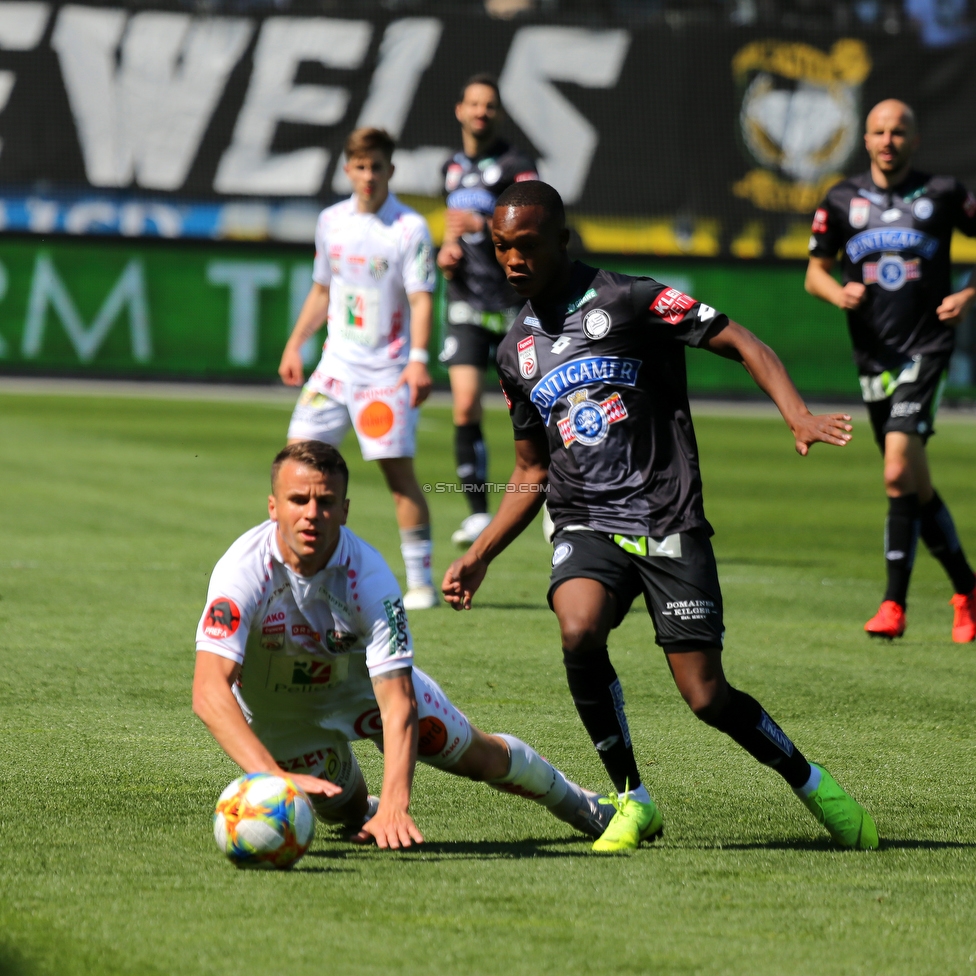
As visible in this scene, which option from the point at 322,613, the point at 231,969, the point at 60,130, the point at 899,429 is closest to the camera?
the point at 231,969

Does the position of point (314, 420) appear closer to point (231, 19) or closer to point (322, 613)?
point (322, 613)

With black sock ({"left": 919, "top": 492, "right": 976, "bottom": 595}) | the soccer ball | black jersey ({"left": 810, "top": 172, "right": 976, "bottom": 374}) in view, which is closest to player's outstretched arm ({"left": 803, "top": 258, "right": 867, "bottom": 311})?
black jersey ({"left": 810, "top": 172, "right": 976, "bottom": 374})

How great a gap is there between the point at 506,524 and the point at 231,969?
174 cm

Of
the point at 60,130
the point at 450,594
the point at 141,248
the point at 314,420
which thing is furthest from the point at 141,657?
the point at 60,130

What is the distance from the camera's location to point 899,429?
7762 mm

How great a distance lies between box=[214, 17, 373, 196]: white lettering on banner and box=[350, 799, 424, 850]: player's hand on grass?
23.1m

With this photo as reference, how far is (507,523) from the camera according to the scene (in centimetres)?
466

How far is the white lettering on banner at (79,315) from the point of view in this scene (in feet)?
79.5

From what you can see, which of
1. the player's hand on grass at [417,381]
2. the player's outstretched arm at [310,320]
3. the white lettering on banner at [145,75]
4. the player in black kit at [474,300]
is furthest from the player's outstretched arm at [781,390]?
the white lettering on banner at [145,75]

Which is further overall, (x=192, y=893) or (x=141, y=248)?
(x=141, y=248)

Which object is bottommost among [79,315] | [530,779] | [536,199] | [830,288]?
[79,315]

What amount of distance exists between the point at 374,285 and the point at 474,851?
443 centimetres

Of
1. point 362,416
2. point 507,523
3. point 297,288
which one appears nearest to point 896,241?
point 362,416

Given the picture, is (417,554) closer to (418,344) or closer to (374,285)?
(418,344)
